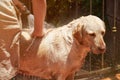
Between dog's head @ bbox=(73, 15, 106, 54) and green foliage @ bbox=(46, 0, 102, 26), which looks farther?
green foliage @ bbox=(46, 0, 102, 26)

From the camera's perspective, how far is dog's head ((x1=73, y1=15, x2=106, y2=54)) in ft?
8.29

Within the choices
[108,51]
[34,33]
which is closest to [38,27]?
[34,33]

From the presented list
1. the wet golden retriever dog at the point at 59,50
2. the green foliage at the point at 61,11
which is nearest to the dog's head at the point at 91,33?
the wet golden retriever dog at the point at 59,50

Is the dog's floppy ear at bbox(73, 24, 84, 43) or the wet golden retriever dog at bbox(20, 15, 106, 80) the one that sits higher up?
the dog's floppy ear at bbox(73, 24, 84, 43)

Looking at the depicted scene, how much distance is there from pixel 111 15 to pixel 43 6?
3.63m

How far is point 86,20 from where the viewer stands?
2.61 metres

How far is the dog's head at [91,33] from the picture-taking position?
2.53 m

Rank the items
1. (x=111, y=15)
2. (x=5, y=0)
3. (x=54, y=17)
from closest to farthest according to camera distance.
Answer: (x=5, y=0) < (x=54, y=17) < (x=111, y=15)

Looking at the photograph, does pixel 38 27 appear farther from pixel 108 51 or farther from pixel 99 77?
pixel 108 51

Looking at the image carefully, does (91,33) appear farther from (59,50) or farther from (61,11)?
(61,11)

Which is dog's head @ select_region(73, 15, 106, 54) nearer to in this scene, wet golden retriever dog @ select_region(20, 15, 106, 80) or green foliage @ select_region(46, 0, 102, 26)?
wet golden retriever dog @ select_region(20, 15, 106, 80)

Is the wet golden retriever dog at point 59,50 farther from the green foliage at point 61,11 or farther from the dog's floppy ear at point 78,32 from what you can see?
the green foliage at point 61,11

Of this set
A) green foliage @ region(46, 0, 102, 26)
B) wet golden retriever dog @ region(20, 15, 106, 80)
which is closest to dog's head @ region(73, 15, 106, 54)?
wet golden retriever dog @ region(20, 15, 106, 80)

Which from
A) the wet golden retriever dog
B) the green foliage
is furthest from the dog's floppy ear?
the green foliage
